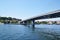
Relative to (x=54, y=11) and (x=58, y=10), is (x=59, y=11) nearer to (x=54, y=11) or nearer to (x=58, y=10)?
(x=58, y=10)

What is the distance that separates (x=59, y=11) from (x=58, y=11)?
104 centimetres

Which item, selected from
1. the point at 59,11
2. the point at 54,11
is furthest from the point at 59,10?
the point at 54,11

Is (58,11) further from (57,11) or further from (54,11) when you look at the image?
(54,11)

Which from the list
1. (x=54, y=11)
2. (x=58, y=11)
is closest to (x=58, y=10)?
(x=58, y=11)

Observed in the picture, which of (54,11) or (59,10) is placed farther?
(54,11)

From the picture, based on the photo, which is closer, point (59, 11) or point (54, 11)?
point (59, 11)

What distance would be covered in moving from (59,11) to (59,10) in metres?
0.52

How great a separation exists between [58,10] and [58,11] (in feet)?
1.81

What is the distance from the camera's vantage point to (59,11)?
6919cm

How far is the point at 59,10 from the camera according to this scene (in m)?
69.4

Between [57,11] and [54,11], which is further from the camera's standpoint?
[54,11]

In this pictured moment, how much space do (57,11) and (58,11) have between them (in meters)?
1.16

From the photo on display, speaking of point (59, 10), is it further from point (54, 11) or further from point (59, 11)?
point (54, 11)
